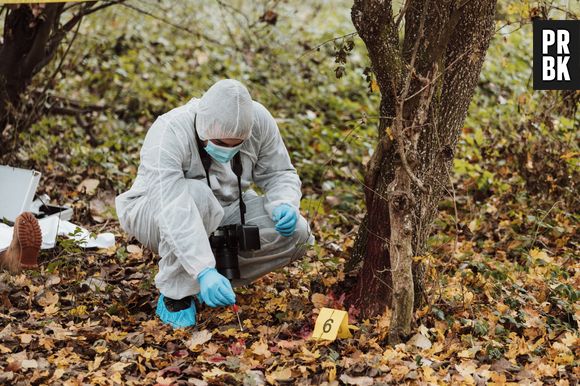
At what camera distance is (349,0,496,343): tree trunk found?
315 centimetres

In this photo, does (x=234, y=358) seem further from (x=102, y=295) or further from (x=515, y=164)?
(x=515, y=164)

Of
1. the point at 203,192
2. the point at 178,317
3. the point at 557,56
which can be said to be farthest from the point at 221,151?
the point at 557,56

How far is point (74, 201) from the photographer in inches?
216

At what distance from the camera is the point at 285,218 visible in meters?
3.84

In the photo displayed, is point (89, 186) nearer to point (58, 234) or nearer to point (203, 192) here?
point (58, 234)

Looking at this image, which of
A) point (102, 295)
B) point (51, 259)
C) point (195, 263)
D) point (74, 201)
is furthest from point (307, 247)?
point (74, 201)

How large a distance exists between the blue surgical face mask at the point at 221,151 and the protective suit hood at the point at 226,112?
0.07 meters

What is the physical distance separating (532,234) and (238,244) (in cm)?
208

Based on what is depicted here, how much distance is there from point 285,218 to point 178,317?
690mm

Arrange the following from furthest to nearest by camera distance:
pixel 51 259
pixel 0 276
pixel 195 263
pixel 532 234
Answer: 1. pixel 532 234
2. pixel 51 259
3. pixel 0 276
4. pixel 195 263

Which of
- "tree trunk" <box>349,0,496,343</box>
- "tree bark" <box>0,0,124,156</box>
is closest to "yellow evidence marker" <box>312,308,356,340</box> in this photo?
"tree trunk" <box>349,0,496,343</box>

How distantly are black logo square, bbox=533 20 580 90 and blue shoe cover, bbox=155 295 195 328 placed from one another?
2590 mm

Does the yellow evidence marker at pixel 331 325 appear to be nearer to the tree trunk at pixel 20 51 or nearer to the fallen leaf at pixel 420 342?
the fallen leaf at pixel 420 342

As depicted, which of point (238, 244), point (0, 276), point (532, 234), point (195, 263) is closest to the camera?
point (195, 263)
